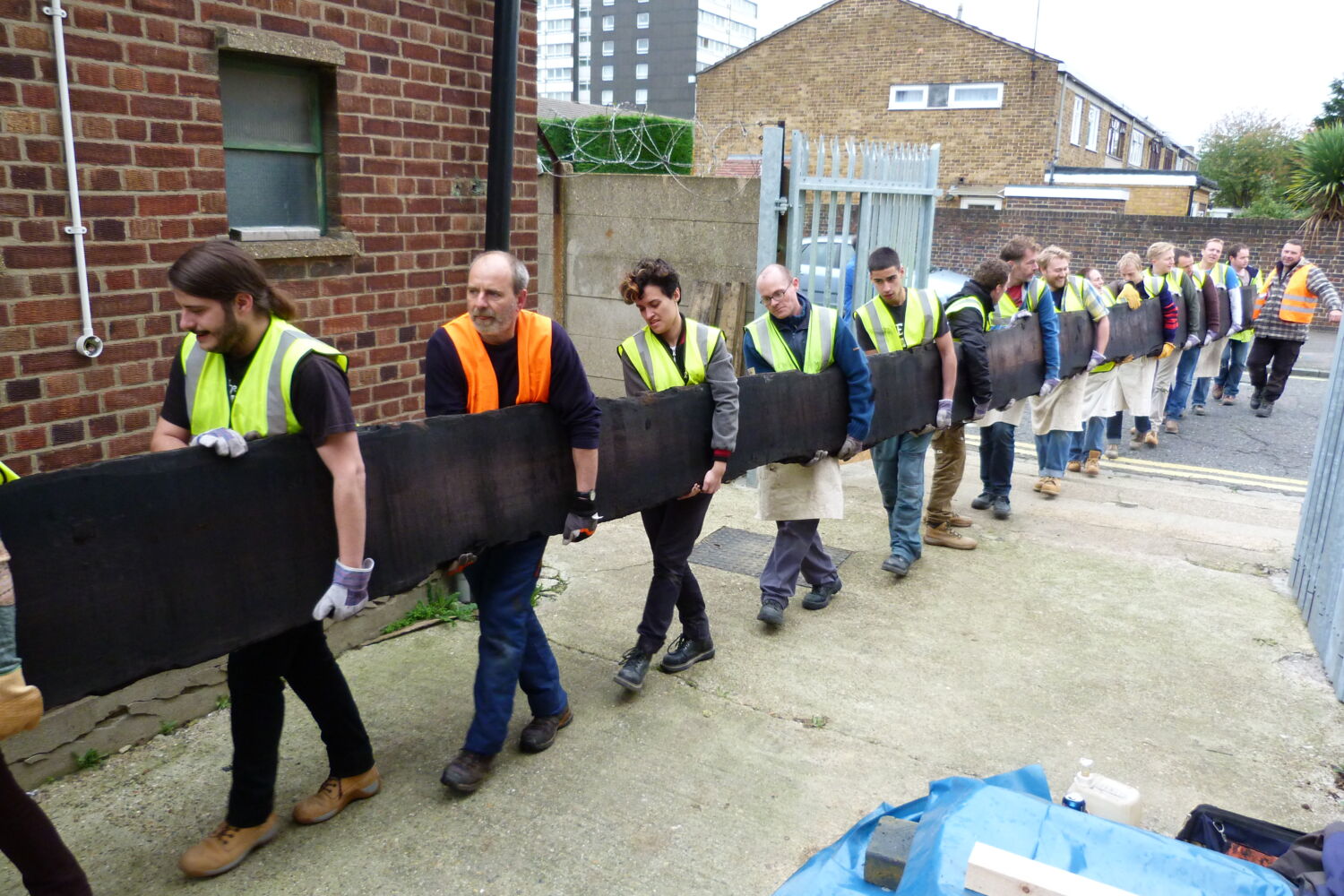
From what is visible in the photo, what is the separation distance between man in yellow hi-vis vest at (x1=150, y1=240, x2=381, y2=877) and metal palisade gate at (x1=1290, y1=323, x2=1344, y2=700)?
4516 mm

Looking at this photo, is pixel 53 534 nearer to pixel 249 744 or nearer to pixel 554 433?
pixel 249 744

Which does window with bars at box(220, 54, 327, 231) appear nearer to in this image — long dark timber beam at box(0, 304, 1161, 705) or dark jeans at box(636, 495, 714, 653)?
long dark timber beam at box(0, 304, 1161, 705)

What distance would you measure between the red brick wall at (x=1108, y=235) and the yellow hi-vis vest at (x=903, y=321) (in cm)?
1624

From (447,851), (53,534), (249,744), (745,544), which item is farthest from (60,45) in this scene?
(745,544)

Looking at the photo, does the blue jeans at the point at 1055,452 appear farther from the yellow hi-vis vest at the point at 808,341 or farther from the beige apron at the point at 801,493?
the yellow hi-vis vest at the point at 808,341

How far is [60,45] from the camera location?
345cm

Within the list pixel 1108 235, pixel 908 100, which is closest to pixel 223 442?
pixel 1108 235

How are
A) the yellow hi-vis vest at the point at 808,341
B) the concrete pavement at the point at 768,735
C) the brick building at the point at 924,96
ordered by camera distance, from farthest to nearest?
the brick building at the point at 924,96 < the yellow hi-vis vest at the point at 808,341 < the concrete pavement at the point at 768,735

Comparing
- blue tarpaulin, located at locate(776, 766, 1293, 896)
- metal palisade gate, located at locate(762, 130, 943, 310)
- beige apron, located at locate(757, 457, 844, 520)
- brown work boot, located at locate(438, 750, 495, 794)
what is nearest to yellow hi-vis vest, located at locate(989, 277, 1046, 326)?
metal palisade gate, located at locate(762, 130, 943, 310)

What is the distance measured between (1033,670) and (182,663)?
381 centimetres

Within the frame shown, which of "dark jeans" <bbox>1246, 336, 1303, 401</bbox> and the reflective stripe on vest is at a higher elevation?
the reflective stripe on vest

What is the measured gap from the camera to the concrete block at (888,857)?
83.0 inches

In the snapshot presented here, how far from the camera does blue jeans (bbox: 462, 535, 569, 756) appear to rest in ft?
12.1

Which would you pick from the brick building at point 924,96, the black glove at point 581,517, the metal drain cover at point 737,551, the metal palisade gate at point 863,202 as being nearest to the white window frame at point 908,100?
the brick building at point 924,96
